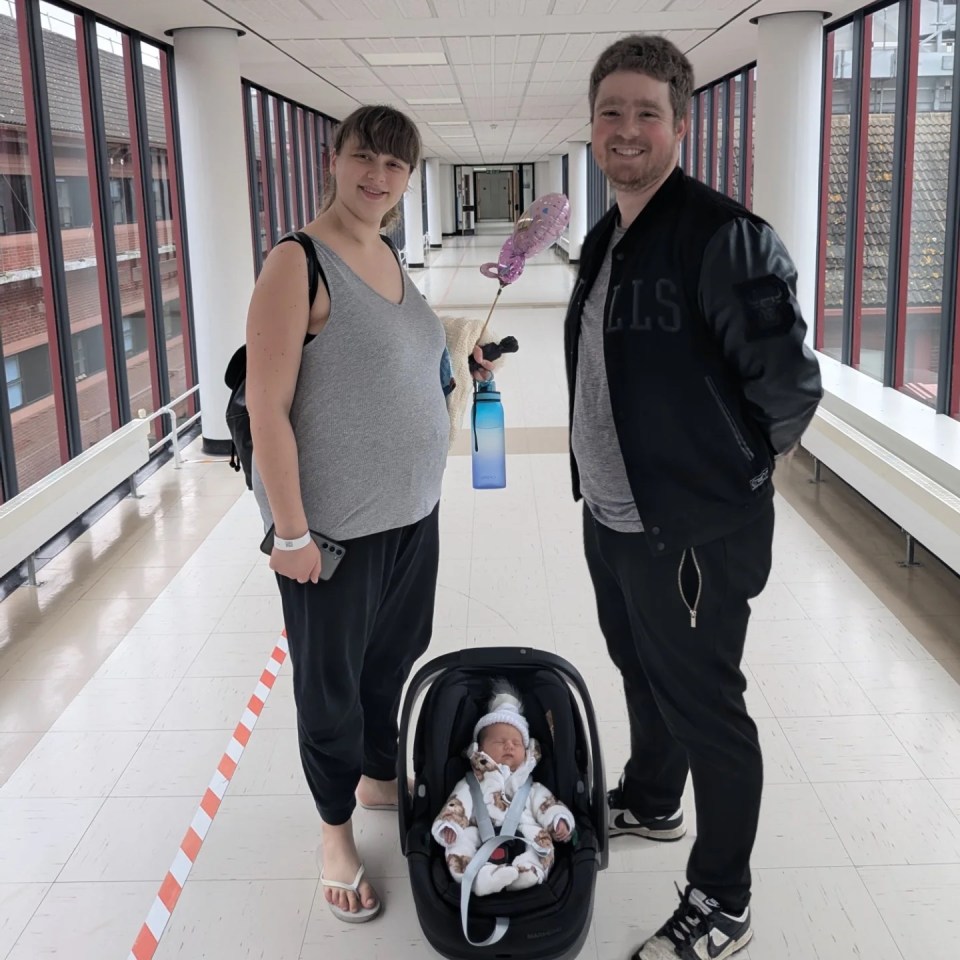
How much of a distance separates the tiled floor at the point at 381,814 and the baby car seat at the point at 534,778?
0.25m

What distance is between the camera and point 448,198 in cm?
3838

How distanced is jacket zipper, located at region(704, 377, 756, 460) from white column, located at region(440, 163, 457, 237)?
35.3 m

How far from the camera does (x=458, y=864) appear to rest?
2178 mm

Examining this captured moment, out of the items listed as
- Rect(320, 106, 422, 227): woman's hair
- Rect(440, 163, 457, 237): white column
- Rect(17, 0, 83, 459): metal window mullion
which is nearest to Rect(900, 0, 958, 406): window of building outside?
Rect(320, 106, 422, 227): woman's hair

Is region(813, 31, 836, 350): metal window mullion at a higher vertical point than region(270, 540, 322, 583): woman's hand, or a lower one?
higher

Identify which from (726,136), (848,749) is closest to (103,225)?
(848,749)

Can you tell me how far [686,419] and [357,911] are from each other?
4.39ft

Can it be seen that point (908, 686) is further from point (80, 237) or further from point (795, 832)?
point (80, 237)

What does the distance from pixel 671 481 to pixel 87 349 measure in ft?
17.1

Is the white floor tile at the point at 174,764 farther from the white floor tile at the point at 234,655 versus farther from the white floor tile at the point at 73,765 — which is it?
the white floor tile at the point at 234,655

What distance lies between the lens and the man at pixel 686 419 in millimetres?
1905

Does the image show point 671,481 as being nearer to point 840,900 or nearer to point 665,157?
point 665,157

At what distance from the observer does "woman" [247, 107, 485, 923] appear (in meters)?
2.10

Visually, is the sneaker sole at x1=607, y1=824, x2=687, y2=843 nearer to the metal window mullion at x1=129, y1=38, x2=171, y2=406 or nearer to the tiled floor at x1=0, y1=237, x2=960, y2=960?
the tiled floor at x1=0, y1=237, x2=960, y2=960
